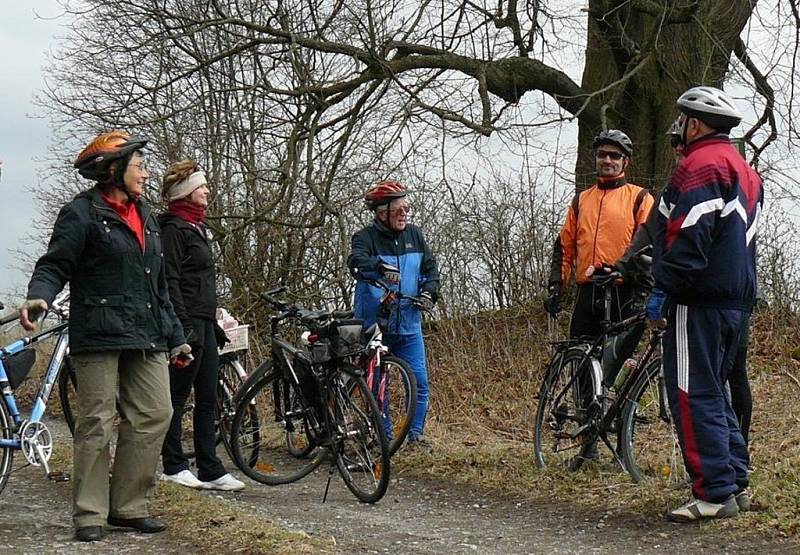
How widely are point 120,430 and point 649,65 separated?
8.81 meters

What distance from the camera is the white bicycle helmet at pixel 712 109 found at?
5.59 metres

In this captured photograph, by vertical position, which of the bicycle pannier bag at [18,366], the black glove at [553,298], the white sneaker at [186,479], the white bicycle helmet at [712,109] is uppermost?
the white bicycle helmet at [712,109]

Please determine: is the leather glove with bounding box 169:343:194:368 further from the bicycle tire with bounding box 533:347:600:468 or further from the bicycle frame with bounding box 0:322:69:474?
the bicycle tire with bounding box 533:347:600:468

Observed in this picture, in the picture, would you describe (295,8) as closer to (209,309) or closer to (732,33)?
(732,33)

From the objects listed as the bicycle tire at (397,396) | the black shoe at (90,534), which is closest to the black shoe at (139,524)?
the black shoe at (90,534)

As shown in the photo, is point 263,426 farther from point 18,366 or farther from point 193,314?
point 18,366

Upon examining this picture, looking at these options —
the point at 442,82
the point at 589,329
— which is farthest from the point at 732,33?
the point at 589,329

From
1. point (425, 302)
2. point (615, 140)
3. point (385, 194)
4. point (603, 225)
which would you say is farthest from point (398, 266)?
point (615, 140)

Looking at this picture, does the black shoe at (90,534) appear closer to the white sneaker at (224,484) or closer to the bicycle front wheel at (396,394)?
the white sneaker at (224,484)

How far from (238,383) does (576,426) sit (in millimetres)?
2727

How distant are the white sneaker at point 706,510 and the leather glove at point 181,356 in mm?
2812

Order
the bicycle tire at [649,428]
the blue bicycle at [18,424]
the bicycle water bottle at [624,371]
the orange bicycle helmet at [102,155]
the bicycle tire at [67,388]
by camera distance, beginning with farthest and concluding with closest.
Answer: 1. the bicycle tire at [67,388]
2. the blue bicycle at [18,424]
3. the bicycle water bottle at [624,371]
4. the bicycle tire at [649,428]
5. the orange bicycle helmet at [102,155]

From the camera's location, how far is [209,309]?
7098 mm

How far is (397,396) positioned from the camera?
8.10 meters
